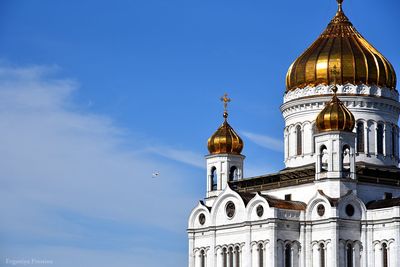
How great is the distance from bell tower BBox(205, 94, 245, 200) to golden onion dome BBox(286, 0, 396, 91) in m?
3.87

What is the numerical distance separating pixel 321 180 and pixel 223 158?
7.45 m

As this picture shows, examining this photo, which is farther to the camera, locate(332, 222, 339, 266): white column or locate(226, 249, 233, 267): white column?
locate(226, 249, 233, 267): white column

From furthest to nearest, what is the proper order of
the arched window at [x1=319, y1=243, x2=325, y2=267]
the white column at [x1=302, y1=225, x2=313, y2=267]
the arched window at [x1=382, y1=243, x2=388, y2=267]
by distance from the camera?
1. the white column at [x1=302, y1=225, x2=313, y2=267]
2. the arched window at [x1=319, y1=243, x2=325, y2=267]
3. the arched window at [x1=382, y1=243, x2=388, y2=267]

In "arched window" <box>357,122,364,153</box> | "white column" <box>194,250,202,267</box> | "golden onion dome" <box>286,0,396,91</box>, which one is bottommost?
"white column" <box>194,250,202,267</box>

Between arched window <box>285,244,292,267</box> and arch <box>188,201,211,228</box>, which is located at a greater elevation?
arch <box>188,201,211,228</box>

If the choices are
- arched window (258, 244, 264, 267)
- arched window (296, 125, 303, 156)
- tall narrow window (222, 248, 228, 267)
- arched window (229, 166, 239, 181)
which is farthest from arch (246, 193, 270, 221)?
arched window (229, 166, 239, 181)

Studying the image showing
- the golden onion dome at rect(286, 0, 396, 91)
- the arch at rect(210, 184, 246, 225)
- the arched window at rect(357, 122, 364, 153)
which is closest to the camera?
the arch at rect(210, 184, 246, 225)

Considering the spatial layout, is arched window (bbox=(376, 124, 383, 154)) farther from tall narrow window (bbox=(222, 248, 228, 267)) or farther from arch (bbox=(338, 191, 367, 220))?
tall narrow window (bbox=(222, 248, 228, 267))

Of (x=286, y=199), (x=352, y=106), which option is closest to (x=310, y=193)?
(x=286, y=199)

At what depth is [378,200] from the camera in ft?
209

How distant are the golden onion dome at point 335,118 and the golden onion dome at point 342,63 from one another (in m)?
3.72

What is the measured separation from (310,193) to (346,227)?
8.88 ft

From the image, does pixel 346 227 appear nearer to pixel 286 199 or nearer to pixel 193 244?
pixel 286 199

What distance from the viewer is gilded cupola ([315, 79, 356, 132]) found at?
6303 cm
